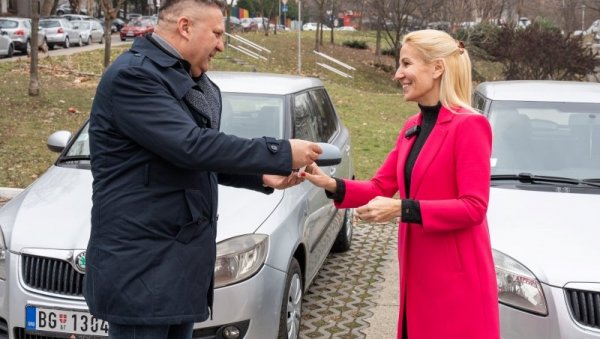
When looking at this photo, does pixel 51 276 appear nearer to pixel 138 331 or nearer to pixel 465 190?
pixel 138 331

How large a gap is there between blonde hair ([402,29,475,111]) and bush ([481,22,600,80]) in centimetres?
2325

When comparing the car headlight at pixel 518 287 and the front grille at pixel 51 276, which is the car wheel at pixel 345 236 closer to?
the car headlight at pixel 518 287

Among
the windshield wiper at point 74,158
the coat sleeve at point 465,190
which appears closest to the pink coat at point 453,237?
the coat sleeve at point 465,190

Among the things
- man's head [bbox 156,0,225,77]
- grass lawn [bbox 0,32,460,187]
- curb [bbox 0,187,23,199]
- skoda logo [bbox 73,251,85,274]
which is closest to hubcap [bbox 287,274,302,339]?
skoda logo [bbox 73,251,85,274]

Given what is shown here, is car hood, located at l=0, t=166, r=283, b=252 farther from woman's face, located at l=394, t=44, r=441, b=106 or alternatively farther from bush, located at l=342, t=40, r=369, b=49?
bush, located at l=342, t=40, r=369, b=49

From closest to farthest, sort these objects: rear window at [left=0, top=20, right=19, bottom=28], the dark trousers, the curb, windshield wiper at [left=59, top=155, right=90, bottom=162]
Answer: the dark trousers → windshield wiper at [left=59, top=155, right=90, bottom=162] → the curb → rear window at [left=0, top=20, right=19, bottom=28]

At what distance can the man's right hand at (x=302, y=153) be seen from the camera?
8.43 feet

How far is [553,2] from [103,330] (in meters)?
46.2

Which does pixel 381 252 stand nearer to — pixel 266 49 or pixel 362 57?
pixel 266 49

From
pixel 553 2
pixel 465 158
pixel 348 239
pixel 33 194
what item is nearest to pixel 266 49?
pixel 553 2

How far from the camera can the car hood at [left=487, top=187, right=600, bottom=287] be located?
11.9 feet

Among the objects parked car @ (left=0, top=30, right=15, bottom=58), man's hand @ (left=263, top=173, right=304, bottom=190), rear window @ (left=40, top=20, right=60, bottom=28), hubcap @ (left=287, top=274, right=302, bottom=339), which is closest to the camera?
man's hand @ (left=263, top=173, right=304, bottom=190)

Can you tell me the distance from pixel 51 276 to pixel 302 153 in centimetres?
213

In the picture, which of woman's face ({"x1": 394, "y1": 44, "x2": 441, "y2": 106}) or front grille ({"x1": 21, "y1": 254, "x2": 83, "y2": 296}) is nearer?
woman's face ({"x1": 394, "y1": 44, "x2": 441, "y2": 106})
